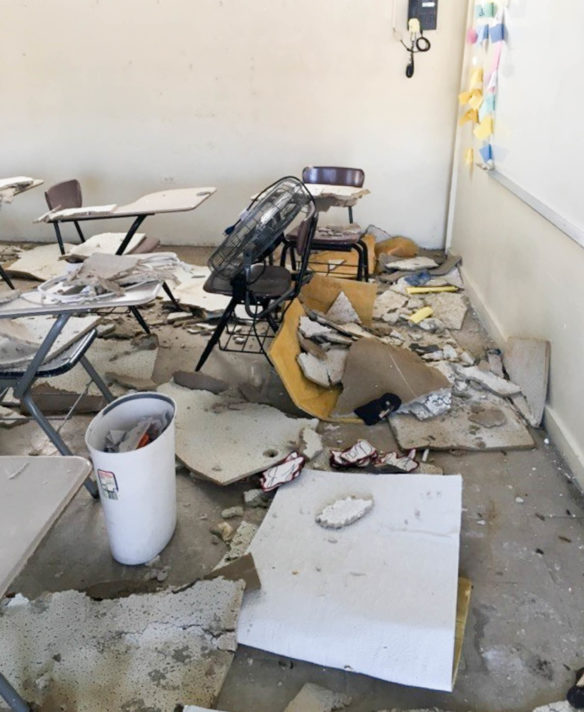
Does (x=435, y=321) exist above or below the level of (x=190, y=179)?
below

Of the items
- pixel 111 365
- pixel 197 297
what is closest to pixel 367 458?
pixel 111 365

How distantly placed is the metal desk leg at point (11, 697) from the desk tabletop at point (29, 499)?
509 mm

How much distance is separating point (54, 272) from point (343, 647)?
375cm

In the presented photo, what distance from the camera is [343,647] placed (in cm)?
158

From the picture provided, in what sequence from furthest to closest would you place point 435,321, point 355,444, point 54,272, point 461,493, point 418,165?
point 418,165
point 54,272
point 435,321
point 355,444
point 461,493

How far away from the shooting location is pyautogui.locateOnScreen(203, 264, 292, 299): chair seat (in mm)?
2773

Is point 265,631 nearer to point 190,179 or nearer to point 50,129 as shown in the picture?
point 190,179

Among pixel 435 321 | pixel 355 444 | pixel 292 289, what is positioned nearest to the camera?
pixel 355 444

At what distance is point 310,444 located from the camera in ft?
7.90

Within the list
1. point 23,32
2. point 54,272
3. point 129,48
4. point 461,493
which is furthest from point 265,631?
point 23,32

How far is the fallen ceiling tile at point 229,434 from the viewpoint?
2.29 meters

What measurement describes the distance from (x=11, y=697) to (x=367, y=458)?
1.41 meters

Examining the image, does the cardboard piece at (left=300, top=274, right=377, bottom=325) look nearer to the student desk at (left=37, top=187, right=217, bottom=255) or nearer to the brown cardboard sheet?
the brown cardboard sheet

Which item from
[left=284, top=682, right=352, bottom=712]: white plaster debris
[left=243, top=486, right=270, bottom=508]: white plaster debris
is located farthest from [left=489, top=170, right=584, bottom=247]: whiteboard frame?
[left=284, top=682, right=352, bottom=712]: white plaster debris
